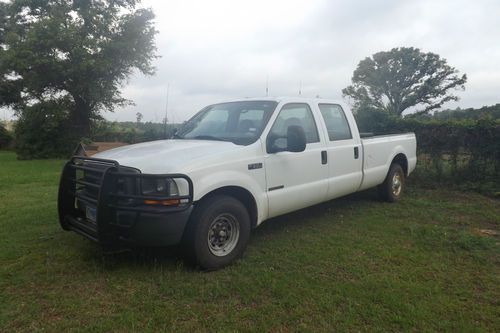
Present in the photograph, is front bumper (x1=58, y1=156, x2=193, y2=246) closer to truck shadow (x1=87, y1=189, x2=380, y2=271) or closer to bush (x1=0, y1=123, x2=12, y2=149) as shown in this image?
truck shadow (x1=87, y1=189, x2=380, y2=271)

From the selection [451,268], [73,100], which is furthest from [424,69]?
[451,268]

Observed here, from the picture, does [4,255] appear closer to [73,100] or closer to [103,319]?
[103,319]

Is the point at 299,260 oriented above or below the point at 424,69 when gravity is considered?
below

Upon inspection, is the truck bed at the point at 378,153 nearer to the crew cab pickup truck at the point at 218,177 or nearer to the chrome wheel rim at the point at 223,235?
the crew cab pickup truck at the point at 218,177

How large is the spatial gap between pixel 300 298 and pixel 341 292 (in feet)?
1.32

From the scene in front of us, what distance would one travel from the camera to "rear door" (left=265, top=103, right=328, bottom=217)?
4281 millimetres

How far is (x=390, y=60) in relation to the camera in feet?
145

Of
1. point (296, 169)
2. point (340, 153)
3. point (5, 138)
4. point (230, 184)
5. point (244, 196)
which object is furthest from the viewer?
point (5, 138)

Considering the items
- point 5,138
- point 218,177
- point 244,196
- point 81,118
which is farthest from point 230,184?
point 5,138

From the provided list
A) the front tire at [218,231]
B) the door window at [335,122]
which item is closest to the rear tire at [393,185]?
the door window at [335,122]

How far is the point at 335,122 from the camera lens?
5473mm

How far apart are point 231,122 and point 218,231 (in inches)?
60.7

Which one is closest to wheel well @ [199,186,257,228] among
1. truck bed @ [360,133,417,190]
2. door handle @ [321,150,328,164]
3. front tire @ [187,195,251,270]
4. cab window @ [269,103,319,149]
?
front tire @ [187,195,251,270]

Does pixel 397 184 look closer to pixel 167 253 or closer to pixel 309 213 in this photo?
pixel 309 213
